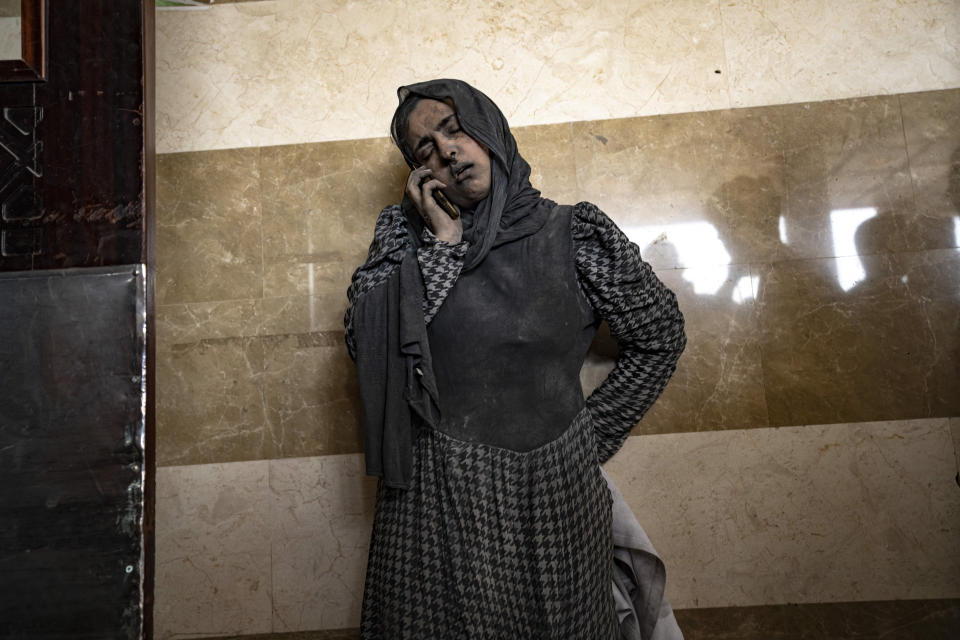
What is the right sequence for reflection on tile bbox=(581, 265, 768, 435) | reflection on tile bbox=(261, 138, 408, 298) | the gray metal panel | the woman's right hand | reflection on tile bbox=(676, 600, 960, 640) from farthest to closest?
reflection on tile bbox=(261, 138, 408, 298), reflection on tile bbox=(581, 265, 768, 435), reflection on tile bbox=(676, 600, 960, 640), the woman's right hand, the gray metal panel

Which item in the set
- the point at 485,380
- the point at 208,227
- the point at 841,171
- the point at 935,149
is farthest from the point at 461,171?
the point at 935,149

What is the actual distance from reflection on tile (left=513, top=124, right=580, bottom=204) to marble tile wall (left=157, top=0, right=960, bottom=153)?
4 centimetres

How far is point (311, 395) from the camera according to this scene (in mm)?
2004

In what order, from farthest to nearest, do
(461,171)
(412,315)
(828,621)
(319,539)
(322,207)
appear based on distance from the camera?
(322,207)
(319,539)
(828,621)
(461,171)
(412,315)

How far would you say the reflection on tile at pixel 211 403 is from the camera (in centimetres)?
200

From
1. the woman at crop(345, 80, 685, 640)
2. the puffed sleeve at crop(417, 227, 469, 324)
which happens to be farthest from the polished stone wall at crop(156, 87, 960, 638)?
the puffed sleeve at crop(417, 227, 469, 324)

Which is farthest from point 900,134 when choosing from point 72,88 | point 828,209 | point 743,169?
point 72,88

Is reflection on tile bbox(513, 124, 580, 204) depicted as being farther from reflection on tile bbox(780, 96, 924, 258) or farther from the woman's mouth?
reflection on tile bbox(780, 96, 924, 258)

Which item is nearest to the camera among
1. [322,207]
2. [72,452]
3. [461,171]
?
[72,452]

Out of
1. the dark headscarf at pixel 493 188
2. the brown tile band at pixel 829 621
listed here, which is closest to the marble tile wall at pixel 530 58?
the dark headscarf at pixel 493 188

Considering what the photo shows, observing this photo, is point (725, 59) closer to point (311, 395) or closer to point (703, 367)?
point (703, 367)

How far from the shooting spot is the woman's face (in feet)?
5.14

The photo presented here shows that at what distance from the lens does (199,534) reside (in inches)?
77.4

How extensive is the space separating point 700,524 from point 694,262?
79 cm
